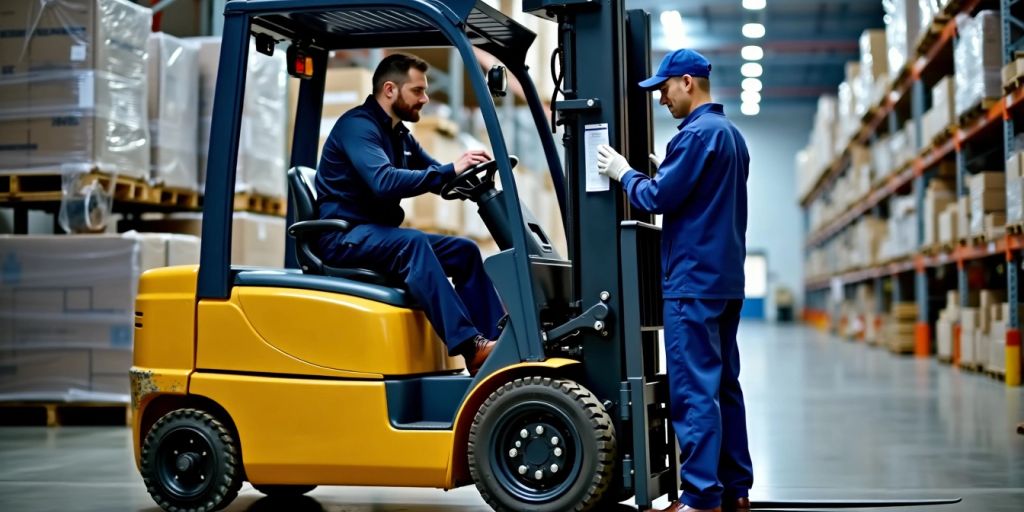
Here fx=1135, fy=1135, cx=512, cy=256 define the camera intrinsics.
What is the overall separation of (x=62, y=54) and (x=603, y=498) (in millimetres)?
4962

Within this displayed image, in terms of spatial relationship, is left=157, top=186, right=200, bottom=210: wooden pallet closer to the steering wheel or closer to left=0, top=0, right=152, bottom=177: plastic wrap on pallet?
left=0, top=0, right=152, bottom=177: plastic wrap on pallet

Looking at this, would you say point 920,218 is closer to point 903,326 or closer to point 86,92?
point 903,326

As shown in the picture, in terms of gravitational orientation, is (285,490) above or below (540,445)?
below

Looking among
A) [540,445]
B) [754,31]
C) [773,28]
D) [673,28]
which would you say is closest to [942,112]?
[540,445]

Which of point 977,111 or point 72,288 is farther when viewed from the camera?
point 977,111

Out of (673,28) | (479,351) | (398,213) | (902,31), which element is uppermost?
(673,28)

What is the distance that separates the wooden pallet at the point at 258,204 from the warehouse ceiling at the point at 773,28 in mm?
13585

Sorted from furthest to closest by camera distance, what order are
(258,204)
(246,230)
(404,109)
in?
(258,204) → (246,230) → (404,109)

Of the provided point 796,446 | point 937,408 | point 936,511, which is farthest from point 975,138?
point 936,511

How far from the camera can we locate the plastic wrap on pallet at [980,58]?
30.1 ft

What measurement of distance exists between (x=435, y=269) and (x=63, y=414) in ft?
15.0

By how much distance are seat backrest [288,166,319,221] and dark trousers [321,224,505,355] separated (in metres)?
0.15

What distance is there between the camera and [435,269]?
3904 mm

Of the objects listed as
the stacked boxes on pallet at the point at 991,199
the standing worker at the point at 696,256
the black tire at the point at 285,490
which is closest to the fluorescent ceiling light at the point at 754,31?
the stacked boxes on pallet at the point at 991,199
